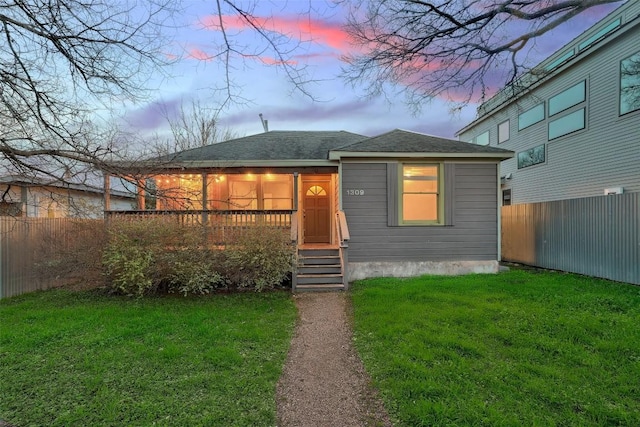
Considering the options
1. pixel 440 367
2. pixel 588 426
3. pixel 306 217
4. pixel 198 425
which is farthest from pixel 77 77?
pixel 306 217

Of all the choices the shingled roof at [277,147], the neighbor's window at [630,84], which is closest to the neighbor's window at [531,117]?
the neighbor's window at [630,84]

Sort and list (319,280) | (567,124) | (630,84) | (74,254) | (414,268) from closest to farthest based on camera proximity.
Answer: (74,254), (319,280), (414,268), (630,84), (567,124)

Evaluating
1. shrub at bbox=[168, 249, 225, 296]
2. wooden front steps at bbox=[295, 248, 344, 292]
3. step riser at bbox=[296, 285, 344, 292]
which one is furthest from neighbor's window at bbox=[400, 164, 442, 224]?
shrub at bbox=[168, 249, 225, 296]

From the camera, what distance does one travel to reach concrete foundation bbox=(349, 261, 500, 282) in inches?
339

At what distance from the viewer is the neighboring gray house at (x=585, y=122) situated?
31.7 feet

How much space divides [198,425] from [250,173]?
7828 mm

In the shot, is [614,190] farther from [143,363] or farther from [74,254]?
[74,254]

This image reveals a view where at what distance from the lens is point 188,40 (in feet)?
9.83

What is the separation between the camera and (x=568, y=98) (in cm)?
1213

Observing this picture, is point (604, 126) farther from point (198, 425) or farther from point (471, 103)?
point (198, 425)

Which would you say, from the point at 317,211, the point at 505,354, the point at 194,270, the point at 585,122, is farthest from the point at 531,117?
the point at 194,270

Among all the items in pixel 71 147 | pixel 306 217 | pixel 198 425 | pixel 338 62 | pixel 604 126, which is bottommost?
pixel 198 425

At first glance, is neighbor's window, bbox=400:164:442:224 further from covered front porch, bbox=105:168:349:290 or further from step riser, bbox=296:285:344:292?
step riser, bbox=296:285:344:292

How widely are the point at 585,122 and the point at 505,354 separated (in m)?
11.5
